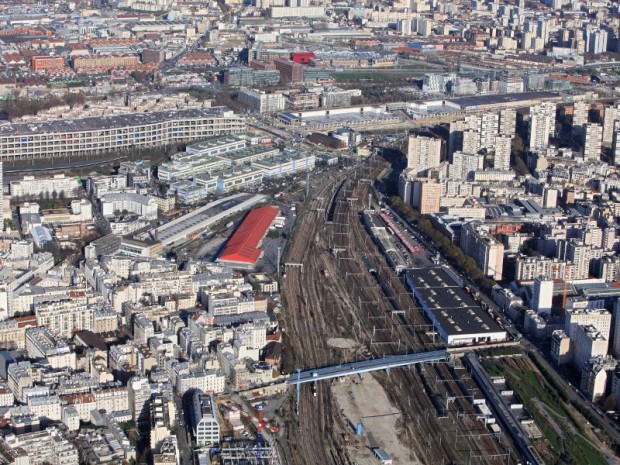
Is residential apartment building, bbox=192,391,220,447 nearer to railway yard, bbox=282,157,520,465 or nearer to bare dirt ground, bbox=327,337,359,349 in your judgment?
railway yard, bbox=282,157,520,465

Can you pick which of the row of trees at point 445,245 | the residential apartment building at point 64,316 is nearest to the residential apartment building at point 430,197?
the row of trees at point 445,245

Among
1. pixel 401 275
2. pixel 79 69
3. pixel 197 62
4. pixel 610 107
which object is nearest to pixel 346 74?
pixel 197 62

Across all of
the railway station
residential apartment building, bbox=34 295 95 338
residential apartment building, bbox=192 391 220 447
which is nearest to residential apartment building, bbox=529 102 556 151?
the railway station

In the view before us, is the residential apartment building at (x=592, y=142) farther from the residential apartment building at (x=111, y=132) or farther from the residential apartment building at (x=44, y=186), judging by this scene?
the residential apartment building at (x=44, y=186)

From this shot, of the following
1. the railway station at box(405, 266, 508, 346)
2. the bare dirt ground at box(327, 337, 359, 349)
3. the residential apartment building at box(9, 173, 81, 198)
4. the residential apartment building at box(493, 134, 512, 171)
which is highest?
the residential apartment building at box(493, 134, 512, 171)

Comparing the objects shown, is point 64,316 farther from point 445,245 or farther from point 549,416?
point 445,245

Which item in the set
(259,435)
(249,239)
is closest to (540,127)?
(249,239)
